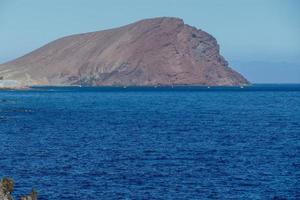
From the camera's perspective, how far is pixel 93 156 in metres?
47.5

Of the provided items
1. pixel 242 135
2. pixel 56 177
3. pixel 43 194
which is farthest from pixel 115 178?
pixel 242 135

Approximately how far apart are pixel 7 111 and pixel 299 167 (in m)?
65.4

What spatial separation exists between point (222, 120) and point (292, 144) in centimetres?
2971

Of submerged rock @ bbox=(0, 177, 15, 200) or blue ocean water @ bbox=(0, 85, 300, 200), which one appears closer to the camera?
submerged rock @ bbox=(0, 177, 15, 200)

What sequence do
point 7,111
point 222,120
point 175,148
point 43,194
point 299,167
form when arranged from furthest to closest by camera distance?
point 7,111 → point 222,120 → point 175,148 → point 299,167 → point 43,194

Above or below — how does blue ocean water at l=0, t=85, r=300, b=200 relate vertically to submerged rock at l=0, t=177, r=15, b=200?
below

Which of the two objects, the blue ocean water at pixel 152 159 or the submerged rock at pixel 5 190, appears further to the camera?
the blue ocean water at pixel 152 159

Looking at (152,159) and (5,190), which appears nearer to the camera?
(5,190)

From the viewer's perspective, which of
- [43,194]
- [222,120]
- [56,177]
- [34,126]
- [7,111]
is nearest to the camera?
[43,194]

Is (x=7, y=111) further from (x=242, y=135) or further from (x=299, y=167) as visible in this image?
(x=299, y=167)

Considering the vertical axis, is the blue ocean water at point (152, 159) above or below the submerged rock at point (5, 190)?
below

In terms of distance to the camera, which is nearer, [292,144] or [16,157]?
[16,157]

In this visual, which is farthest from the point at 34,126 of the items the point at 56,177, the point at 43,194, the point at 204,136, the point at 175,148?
the point at 43,194

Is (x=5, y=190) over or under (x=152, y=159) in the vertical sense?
over
